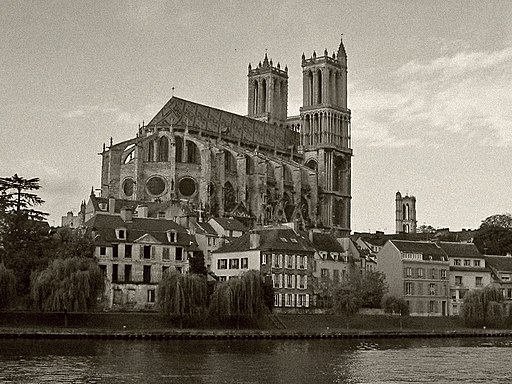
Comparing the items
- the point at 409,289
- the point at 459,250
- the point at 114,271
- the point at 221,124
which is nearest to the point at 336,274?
the point at 409,289

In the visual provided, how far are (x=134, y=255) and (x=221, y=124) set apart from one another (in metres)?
75.9

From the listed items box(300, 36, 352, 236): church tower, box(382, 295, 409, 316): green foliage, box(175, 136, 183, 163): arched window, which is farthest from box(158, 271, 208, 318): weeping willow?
box(300, 36, 352, 236): church tower

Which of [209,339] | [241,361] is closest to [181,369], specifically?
[241,361]

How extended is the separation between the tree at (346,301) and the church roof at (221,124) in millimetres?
62135

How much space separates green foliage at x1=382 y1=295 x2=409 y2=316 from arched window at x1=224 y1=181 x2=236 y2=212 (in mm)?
49426

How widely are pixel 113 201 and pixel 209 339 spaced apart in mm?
39762

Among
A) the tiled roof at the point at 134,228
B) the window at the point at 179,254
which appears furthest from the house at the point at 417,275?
the window at the point at 179,254

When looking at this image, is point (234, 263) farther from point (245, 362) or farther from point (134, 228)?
point (245, 362)

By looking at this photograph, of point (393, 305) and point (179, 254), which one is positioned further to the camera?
point (179, 254)

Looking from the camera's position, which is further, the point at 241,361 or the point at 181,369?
the point at 241,361

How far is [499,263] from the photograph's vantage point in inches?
4210

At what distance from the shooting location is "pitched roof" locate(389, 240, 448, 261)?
97.8 meters

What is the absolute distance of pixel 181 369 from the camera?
165ft

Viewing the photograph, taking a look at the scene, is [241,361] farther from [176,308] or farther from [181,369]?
[176,308]
